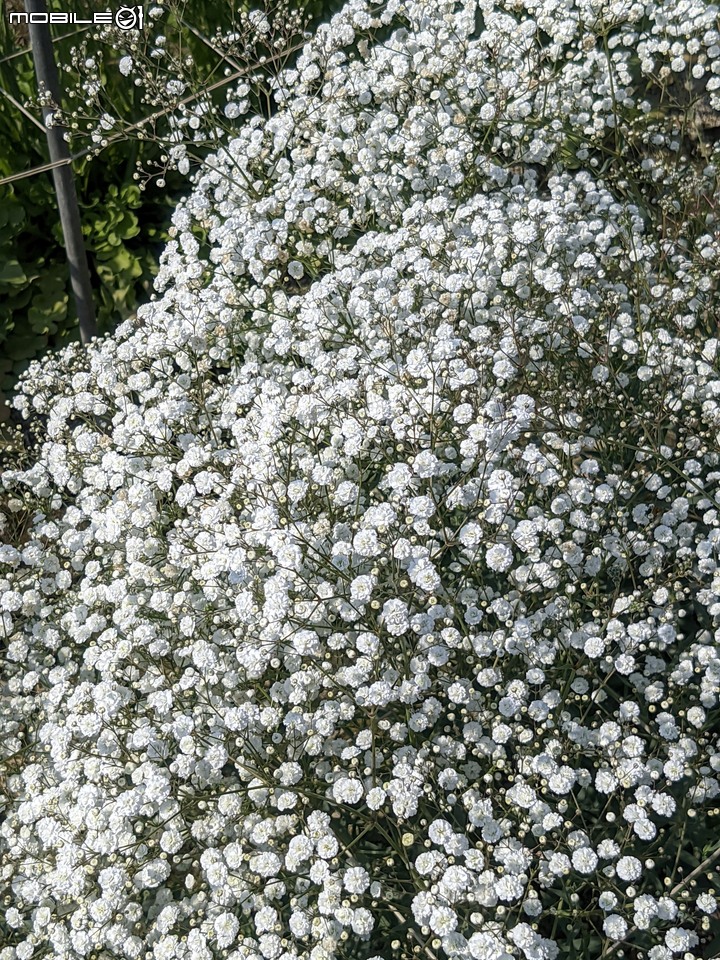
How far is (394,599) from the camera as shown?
107 inches

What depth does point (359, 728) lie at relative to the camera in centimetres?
303

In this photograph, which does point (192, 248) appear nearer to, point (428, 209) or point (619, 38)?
point (428, 209)

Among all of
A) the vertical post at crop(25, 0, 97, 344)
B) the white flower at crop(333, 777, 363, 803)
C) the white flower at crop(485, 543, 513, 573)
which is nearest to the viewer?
the white flower at crop(333, 777, 363, 803)

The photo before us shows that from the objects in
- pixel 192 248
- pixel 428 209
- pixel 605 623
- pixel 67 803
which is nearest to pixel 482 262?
pixel 428 209

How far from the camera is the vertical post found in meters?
→ 4.20

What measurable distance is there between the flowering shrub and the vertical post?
65 centimetres

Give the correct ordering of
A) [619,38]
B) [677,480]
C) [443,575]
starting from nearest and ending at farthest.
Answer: [443,575] < [677,480] < [619,38]

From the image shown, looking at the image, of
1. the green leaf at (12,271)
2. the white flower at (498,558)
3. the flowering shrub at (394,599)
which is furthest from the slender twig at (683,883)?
the green leaf at (12,271)

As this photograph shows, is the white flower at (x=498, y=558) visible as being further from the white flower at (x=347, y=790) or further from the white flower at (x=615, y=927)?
the white flower at (x=615, y=927)

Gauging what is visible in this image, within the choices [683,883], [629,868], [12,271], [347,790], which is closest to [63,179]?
[12,271]

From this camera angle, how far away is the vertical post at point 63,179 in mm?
4195

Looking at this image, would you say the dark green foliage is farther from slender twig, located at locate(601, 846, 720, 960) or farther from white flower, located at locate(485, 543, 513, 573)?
slender twig, located at locate(601, 846, 720, 960)

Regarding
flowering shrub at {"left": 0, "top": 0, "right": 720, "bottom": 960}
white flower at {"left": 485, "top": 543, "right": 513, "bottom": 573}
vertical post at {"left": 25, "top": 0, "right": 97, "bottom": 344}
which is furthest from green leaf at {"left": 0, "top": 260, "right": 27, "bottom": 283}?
white flower at {"left": 485, "top": 543, "right": 513, "bottom": 573}

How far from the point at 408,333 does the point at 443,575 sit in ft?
3.08
